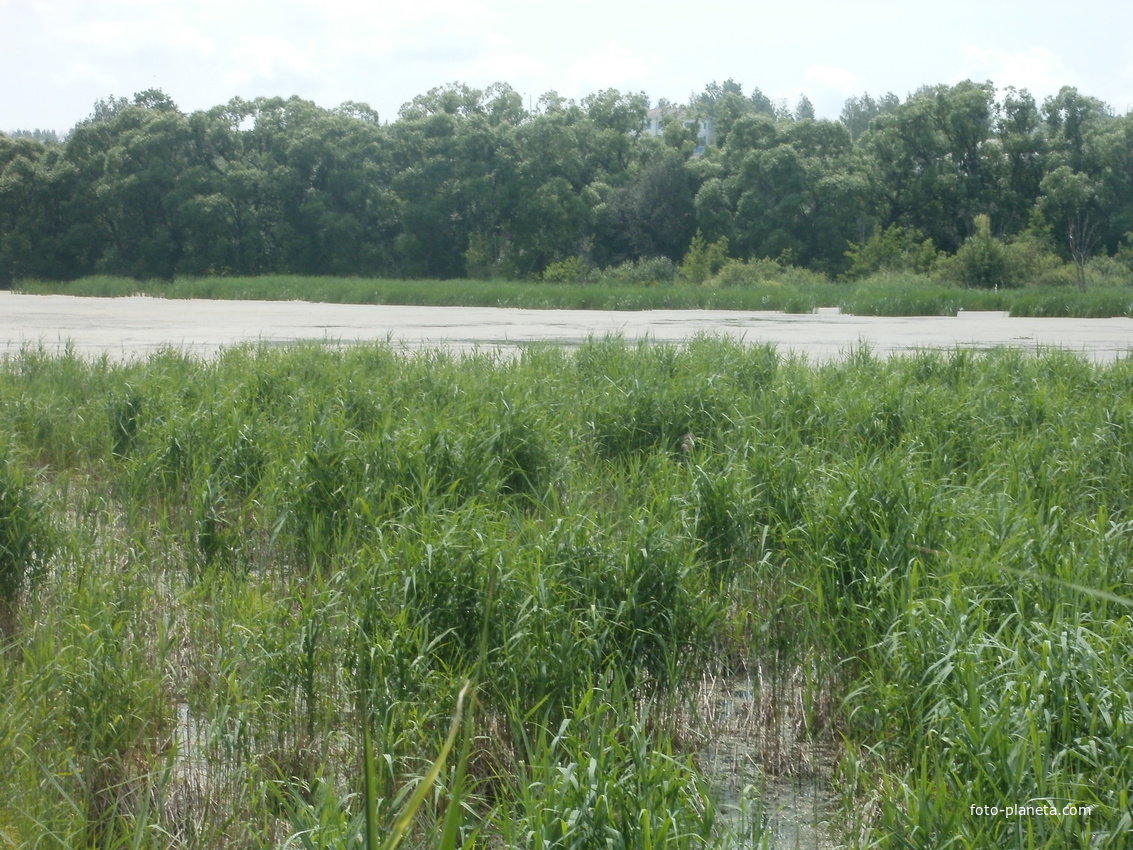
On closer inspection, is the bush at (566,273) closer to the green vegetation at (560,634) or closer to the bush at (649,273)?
the bush at (649,273)

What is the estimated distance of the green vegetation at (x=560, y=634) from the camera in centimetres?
279

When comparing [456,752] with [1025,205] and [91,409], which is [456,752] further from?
[1025,205]

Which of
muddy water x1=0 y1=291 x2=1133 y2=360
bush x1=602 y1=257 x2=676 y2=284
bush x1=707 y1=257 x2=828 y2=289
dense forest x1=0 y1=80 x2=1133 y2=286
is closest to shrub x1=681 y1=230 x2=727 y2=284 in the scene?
bush x1=707 y1=257 x2=828 y2=289

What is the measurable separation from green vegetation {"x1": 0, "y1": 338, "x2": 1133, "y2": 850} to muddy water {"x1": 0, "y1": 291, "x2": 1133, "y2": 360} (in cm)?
717

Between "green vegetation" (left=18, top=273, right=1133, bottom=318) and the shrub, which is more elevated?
the shrub

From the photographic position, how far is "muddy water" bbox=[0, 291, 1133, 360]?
15.7 meters

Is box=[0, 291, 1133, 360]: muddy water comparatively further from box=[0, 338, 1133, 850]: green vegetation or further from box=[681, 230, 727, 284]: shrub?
box=[681, 230, 727, 284]: shrub

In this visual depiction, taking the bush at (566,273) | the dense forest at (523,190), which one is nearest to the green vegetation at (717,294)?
the bush at (566,273)

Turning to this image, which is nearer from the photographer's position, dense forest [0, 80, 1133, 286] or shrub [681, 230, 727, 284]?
shrub [681, 230, 727, 284]

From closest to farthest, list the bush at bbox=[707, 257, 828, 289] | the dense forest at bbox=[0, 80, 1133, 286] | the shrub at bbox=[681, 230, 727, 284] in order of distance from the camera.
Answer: the bush at bbox=[707, 257, 828, 289]
the shrub at bbox=[681, 230, 727, 284]
the dense forest at bbox=[0, 80, 1133, 286]

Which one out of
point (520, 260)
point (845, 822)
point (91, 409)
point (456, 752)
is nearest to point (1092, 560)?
point (845, 822)

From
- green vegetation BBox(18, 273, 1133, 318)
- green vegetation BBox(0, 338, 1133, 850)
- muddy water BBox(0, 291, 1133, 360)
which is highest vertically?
green vegetation BBox(18, 273, 1133, 318)

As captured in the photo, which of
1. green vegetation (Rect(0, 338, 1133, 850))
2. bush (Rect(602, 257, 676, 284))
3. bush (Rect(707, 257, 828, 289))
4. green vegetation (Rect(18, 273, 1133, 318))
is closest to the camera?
green vegetation (Rect(0, 338, 1133, 850))

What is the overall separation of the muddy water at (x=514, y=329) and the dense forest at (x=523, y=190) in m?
26.6
